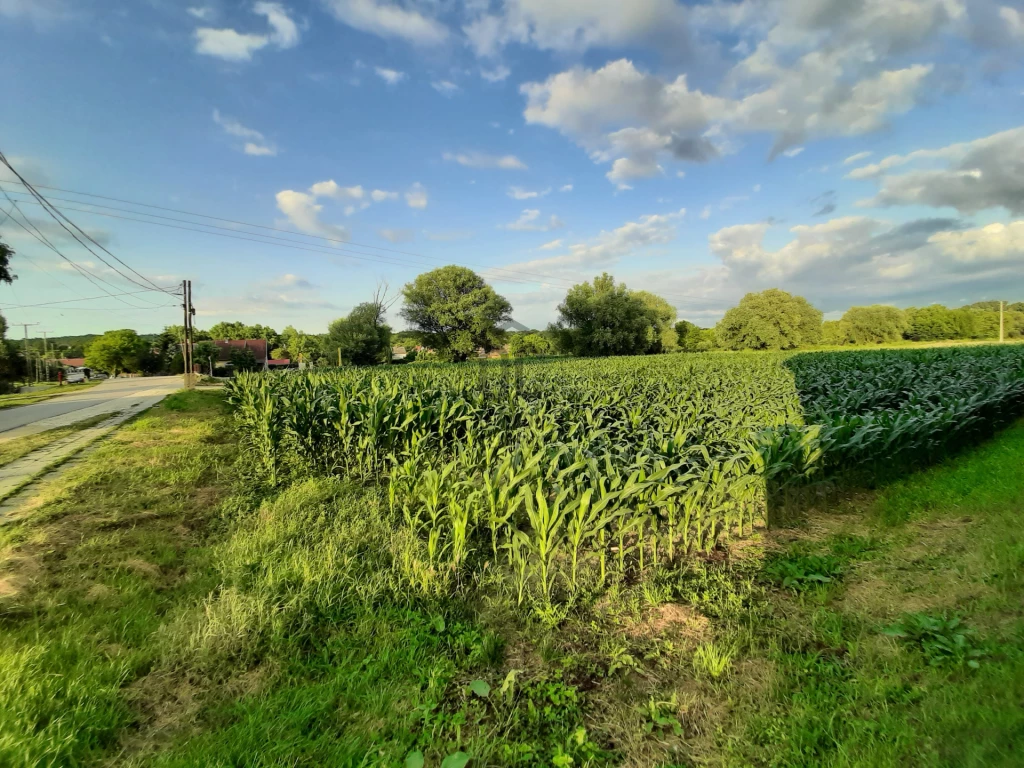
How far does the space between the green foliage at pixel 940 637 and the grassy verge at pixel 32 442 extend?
34.9ft

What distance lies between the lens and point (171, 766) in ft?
6.01

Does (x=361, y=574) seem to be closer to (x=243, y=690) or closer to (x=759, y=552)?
(x=243, y=690)

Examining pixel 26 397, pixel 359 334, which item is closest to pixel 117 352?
pixel 359 334

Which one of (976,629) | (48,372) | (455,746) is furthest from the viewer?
(48,372)

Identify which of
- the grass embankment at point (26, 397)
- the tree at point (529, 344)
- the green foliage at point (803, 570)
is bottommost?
the green foliage at point (803, 570)

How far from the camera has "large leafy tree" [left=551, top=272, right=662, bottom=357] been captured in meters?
50.8

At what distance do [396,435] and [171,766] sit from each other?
4977mm

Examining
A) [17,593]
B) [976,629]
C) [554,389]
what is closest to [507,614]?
[976,629]

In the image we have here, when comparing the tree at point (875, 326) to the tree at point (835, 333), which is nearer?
the tree at point (835, 333)

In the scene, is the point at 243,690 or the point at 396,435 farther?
the point at 396,435

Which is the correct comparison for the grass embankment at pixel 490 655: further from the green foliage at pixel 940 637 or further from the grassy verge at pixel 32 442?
the grassy verge at pixel 32 442

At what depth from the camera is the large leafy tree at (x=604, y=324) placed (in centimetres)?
5078

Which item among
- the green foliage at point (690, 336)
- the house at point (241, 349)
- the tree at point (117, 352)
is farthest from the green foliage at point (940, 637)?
the tree at point (117, 352)

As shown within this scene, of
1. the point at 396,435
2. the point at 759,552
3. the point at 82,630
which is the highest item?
the point at 396,435
